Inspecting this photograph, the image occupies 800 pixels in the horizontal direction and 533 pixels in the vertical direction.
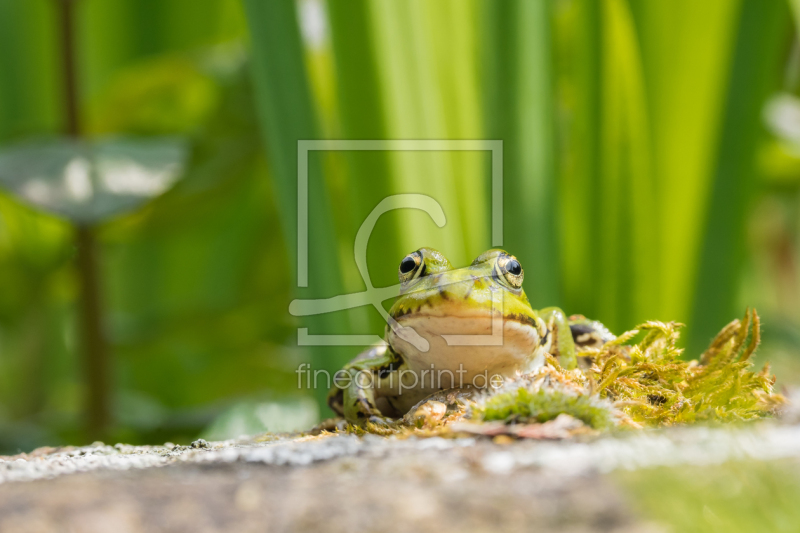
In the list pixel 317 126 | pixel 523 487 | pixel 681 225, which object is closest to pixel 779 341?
pixel 681 225

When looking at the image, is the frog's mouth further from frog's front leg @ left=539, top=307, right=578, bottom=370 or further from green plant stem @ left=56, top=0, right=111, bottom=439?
green plant stem @ left=56, top=0, right=111, bottom=439

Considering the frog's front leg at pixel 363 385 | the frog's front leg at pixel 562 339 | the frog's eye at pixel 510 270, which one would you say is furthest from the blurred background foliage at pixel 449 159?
the frog's eye at pixel 510 270

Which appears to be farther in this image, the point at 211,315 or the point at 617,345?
the point at 211,315

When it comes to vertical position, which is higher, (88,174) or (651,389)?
(88,174)

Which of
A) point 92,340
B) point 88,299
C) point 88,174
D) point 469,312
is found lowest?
point 92,340

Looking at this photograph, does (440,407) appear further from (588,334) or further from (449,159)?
(449,159)

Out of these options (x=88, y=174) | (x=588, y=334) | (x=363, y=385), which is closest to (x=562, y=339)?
(x=588, y=334)

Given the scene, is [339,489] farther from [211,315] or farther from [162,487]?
[211,315]

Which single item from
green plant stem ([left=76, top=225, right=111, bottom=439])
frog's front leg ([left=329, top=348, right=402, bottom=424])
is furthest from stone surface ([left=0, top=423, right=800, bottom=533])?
green plant stem ([left=76, top=225, right=111, bottom=439])
